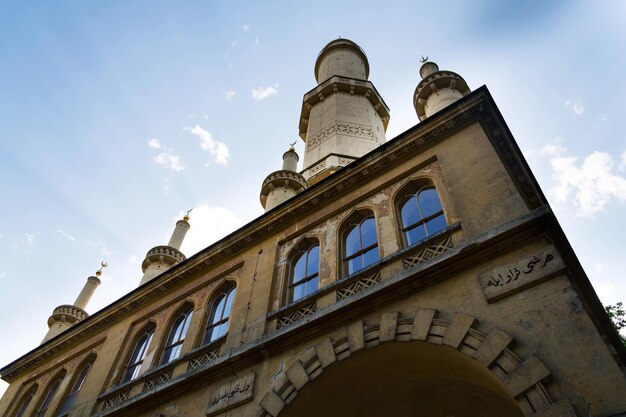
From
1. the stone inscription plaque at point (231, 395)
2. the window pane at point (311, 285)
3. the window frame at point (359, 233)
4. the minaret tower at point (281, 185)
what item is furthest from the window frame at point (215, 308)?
the minaret tower at point (281, 185)

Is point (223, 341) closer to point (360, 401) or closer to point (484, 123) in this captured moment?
point (360, 401)

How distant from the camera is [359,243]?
9.62 metres

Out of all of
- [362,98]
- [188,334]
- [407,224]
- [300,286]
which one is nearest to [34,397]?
[188,334]

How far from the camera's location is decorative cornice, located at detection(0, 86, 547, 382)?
8.87 m

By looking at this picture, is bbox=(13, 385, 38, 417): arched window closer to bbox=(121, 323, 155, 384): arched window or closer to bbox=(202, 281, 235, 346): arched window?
bbox=(121, 323, 155, 384): arched window

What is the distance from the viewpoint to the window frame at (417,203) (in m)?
8.67

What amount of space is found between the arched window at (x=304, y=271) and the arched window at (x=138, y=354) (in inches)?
173

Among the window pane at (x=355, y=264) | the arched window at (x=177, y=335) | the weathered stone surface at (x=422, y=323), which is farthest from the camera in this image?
the arched window at (x=177, y=335)

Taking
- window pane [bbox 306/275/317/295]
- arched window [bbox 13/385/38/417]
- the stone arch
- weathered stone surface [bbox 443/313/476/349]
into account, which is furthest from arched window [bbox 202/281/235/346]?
arched window [bbox 13/385/38/417]

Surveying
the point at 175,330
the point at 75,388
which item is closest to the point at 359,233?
the point at 175,330

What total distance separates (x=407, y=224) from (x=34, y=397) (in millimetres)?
11915

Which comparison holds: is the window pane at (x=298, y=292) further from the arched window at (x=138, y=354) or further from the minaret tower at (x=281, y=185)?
the minaret tower at (x=281, y=185)

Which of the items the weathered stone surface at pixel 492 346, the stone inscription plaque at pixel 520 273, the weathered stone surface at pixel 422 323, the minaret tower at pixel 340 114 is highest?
the minaret tower at pixel 340 114

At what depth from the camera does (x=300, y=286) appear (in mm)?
9961
